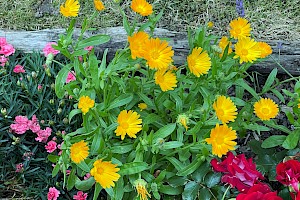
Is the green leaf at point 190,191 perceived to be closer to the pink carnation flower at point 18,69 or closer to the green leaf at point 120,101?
the green leaf at point 120,101

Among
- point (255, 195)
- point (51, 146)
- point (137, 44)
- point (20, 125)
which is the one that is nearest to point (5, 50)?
point (20, 125)

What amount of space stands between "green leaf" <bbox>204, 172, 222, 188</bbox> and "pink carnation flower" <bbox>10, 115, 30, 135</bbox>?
801mm

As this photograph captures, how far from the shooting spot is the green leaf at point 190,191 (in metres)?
1.88

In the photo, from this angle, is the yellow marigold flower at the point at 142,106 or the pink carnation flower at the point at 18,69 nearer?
the yellow marigold flower at the point at 142,106

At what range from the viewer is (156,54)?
170cm

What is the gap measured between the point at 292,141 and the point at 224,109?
40cm

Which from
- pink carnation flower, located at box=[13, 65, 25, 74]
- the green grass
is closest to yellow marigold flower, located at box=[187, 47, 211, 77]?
pink carnation flower, located at box=[13, 65, 25, 74]

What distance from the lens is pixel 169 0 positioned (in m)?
3.13

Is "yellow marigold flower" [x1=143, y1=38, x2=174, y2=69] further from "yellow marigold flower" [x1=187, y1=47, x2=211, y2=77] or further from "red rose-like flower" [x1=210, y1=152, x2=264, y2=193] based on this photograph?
"red rose-like flower" [x1=210, y1=152, x2=264, y2=193]

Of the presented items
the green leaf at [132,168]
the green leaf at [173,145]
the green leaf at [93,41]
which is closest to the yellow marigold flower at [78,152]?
the green leaf at [132,168]

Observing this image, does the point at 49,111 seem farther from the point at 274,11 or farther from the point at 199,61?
the point at 274,11

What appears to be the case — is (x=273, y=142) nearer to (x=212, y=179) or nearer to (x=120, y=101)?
(x=212, y=179)

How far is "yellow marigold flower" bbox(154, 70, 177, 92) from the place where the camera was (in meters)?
1.76

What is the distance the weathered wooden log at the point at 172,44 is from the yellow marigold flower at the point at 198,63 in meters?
0.70
